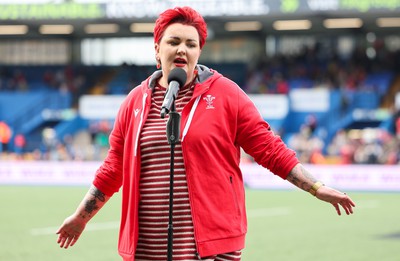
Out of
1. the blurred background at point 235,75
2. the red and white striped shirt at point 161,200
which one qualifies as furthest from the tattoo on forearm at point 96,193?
the blurred background at point 235,75

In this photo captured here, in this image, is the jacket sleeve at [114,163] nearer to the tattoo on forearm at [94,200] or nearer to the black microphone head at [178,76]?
the tattoo on forearm at [94,200]

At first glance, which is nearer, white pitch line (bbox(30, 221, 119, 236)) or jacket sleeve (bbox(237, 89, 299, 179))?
jacket sleeve (bbox(237, 89, 299, 179))

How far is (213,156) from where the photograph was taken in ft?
15.3

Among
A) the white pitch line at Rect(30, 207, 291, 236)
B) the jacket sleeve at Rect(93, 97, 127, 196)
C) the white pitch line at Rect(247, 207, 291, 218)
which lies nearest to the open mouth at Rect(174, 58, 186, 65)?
the jacket sleeve at Rect(93, 97, 127, 196)

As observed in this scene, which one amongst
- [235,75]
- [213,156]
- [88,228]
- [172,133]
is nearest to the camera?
[172,133]

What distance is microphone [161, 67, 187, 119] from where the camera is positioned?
441cm

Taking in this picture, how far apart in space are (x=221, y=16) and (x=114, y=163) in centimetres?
3404

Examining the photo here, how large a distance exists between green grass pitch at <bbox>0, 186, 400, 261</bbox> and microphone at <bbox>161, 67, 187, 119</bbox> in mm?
7023

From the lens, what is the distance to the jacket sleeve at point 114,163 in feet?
16.3

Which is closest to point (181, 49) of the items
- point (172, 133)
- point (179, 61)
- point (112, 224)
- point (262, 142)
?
point (179, 61)

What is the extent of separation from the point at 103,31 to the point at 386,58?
564 inches

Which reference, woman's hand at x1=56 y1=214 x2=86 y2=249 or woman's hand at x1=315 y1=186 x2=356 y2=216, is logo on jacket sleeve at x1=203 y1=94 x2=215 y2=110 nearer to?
woman's hand at x1=315 y1=186 x2=356 y2=216

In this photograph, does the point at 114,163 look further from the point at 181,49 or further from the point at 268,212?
the point at 268,212

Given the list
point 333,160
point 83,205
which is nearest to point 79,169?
point 333,160
